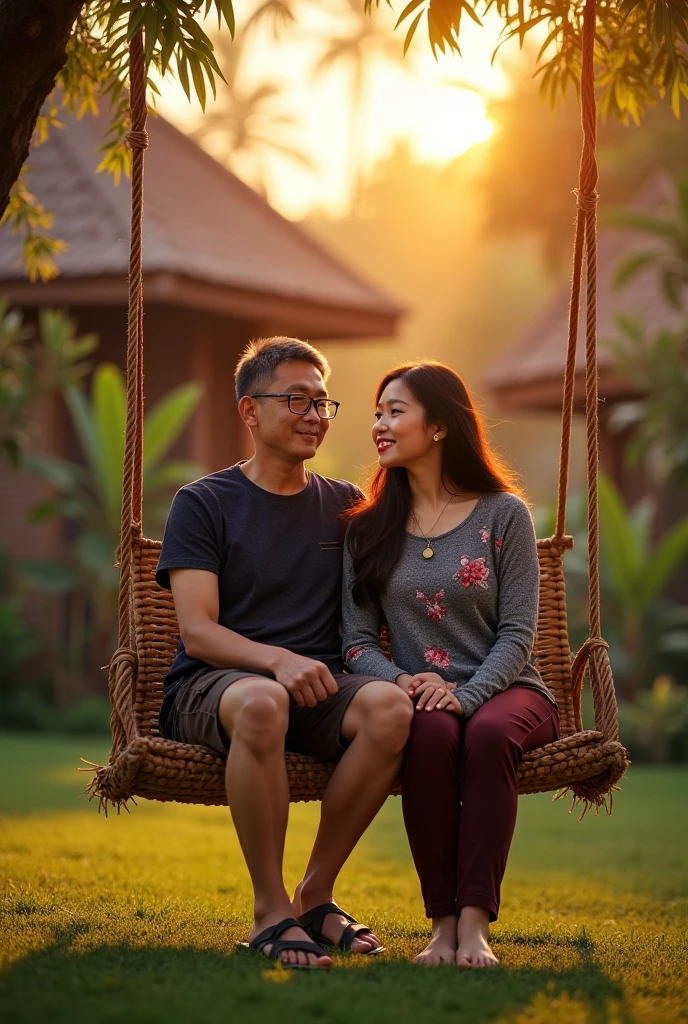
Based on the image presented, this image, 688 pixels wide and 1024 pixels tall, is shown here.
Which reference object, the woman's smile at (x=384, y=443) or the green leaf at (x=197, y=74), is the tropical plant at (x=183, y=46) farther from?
the woman's smile at (x=384, y=443)

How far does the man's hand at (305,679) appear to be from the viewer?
3.30 m

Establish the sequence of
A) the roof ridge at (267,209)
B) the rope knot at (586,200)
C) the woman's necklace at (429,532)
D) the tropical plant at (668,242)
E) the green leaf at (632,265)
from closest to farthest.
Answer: the woman's necklace at (429,532) < the rope knot at (586,200) < the tropical plant at (668,242) < the green leaf at (632,265) < the roof ridge at (267,209)

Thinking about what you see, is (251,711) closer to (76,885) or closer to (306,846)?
(76,885)

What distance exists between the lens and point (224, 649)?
3434 mm

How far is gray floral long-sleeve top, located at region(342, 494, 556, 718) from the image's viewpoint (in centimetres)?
357

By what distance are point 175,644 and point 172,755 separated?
65cm

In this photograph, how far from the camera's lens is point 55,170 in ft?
39.1

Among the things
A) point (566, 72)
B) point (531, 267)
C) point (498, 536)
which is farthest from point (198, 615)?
point (531, 267)

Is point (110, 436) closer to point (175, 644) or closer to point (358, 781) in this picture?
point (175, 644)

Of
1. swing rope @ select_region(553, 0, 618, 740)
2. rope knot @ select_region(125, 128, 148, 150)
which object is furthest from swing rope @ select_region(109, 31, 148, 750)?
swing rope @ select_region(553, 0, 618, 740)

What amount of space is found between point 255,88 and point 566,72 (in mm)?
30413

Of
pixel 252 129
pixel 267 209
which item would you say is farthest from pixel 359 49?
pixel 267 209

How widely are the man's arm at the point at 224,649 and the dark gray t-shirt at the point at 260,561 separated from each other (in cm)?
5

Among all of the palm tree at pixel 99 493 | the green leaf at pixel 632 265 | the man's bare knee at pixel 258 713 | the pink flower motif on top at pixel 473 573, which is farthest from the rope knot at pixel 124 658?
the green leaf at pixel 632 265
